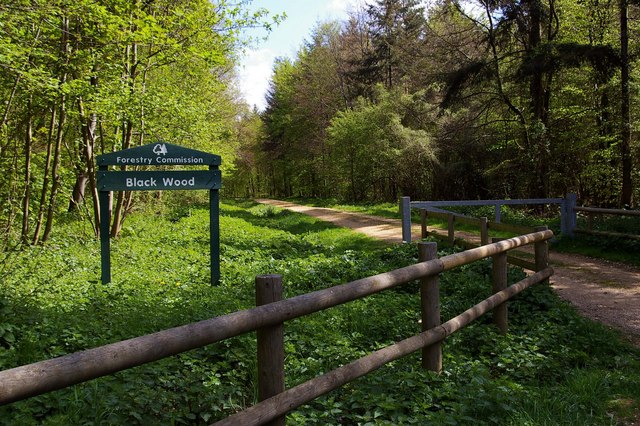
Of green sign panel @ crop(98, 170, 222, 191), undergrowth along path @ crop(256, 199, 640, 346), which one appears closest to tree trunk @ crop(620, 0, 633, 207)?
undergrowth along path @ crop(256, 199, 640, 346)

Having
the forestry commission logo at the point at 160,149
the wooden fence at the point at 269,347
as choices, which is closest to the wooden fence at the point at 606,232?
the wooden fence at the point at 269,347

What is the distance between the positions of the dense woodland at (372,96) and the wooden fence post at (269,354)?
7474 mm

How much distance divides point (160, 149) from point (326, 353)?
553 centimetres

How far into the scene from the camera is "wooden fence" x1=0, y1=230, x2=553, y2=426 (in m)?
1.73

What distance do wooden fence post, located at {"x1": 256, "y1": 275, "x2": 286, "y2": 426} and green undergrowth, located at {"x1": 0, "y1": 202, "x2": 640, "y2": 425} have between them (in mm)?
516

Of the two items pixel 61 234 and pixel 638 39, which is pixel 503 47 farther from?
pixel 61 234

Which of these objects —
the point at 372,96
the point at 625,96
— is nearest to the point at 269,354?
the point at 625,96

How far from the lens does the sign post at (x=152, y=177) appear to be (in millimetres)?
8312

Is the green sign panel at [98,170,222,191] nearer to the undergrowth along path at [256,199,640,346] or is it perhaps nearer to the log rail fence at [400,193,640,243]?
the log rail fence at [400,193,640,243]

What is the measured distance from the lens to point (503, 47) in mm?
18750

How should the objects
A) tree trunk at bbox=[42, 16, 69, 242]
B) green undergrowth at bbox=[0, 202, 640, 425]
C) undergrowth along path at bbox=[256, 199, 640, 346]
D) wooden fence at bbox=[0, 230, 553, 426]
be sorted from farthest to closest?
tree trunk at bbox=[42, 16, 69, 242] → undergrowth along path at bbox=[256, 199, 640, 346] → green undergrowth at bbox=[0, 202, 640, 425] → wooden fence at bbox=[0, 230, 553, 426]

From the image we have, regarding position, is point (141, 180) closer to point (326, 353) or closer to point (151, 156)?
point (151, 156)

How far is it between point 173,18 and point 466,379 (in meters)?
11.5

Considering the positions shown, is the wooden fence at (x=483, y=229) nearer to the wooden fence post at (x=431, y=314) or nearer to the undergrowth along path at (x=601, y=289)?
the undergrowth along path at (x=601, y=289)
